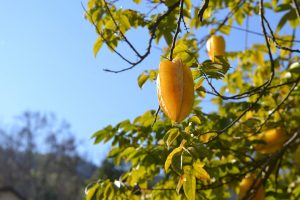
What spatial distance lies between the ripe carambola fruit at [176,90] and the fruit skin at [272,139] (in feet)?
6.35

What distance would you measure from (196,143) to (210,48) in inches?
50.8

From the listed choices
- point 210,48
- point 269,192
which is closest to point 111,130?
point 210,48

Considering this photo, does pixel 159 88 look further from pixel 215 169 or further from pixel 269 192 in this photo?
pixel 269 192

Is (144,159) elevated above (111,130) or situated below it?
below

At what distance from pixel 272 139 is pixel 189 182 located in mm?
1750

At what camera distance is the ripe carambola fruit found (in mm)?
1358

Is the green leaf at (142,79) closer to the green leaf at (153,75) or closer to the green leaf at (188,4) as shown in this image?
the green leaf at (153,75)

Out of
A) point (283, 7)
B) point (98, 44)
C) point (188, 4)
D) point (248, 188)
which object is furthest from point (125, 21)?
point (248, 188)

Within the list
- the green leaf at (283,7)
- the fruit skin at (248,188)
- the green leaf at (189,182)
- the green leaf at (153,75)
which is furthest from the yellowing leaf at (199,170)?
the green leaf at (283,7)

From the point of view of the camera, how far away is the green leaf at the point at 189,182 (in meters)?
1.59

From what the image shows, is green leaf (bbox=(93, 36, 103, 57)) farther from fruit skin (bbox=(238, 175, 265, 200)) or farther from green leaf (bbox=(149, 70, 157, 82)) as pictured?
fruit skin (bbox=(238, 175, 265, 200))

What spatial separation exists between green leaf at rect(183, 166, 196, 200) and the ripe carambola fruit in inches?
11.8

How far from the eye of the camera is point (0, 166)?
42.4 meters

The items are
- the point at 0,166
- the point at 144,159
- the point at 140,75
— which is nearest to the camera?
the point at 140,75
